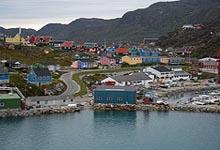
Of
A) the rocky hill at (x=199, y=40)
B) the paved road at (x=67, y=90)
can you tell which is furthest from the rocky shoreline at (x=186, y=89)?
the rocky hill at (x=199, y=40)

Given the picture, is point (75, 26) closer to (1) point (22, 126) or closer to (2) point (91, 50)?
(2) point (91, 50)

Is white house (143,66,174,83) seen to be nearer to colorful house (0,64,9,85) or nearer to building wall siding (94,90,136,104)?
building wall siding (94,90,136,104)

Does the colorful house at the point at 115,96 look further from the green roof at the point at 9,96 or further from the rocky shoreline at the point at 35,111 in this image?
the green roof at the point at 9,96

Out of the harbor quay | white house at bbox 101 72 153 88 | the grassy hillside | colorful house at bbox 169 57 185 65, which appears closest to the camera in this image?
the harbor quay

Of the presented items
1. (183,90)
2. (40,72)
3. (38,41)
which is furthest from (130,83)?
(38,41)

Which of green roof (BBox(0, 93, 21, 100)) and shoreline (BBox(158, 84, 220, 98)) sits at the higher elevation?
green roof (BBox(0, 93, 21, 100))

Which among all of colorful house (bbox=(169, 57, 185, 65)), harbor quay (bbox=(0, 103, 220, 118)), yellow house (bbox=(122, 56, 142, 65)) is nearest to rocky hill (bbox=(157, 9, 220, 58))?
colorful house (bbox=(169, 57, 185, 65))

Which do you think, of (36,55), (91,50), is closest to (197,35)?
(91,50)
